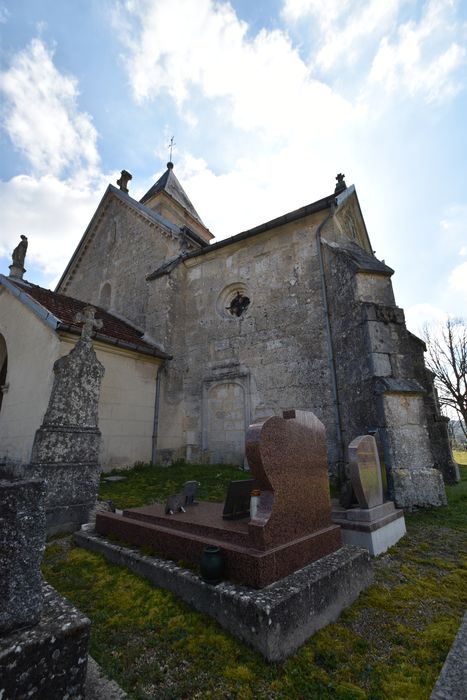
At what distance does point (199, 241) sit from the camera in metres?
12.1

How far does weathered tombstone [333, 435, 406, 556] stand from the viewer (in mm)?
3814

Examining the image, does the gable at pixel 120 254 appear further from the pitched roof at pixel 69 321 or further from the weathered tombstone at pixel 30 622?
the weathered tombstone at pixel 30 622

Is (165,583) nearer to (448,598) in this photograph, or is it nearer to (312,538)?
(312,538)

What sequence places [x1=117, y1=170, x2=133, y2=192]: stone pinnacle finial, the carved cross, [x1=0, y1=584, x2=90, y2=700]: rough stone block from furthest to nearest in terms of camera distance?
[x1=117, y1=170, x2=133, y2=192]: stone pinnacle finial < the carved cross < [x1=0, y1=584, x2=90, y2=700]: rough stone block

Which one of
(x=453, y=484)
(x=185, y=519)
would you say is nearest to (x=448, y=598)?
(x=185, y=519)

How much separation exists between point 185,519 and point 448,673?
235 cm

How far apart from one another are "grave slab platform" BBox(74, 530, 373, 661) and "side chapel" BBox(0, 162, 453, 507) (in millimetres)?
2949

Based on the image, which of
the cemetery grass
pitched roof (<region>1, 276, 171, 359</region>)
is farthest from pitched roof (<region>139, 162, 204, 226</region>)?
the cemetery grass

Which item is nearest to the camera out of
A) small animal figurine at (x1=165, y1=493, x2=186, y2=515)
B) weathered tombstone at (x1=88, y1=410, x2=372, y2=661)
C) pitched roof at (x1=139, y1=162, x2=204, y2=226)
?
weathered tombstone at (x1=88, y1=410, x2=372, y2=661)

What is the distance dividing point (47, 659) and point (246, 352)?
25.1ft

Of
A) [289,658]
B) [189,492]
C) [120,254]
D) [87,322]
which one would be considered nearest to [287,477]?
[289,658]

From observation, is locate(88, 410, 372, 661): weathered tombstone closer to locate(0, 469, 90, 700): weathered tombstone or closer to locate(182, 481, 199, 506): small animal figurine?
locate(182, 481, 199, 506): small animal figurine

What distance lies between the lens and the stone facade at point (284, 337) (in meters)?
6.05

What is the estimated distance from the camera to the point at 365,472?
4.05 metres
